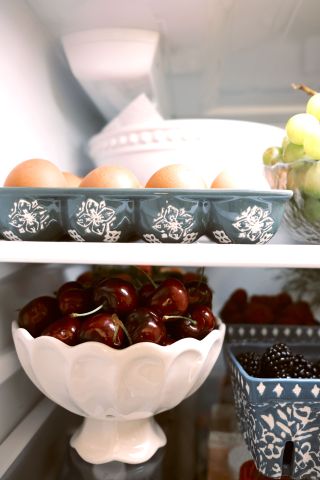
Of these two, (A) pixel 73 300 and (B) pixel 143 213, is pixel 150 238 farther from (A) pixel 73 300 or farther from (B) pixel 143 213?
(A) pixel 73 300

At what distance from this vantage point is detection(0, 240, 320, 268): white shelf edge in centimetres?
51

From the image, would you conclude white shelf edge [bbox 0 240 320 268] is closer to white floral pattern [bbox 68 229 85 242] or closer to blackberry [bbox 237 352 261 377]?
white floral pattern [bbox 68 229 85 242]

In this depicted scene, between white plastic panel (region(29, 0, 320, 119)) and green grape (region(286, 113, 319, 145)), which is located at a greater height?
white plastic panel (region(29, 0, 320, 119))

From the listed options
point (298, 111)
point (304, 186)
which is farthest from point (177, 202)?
point (298, 111)

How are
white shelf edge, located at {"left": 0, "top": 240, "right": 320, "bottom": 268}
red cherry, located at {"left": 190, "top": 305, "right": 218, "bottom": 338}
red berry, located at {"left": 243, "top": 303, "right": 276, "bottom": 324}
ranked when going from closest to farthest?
white shelf edge, located at {"left": 0, "top": 240, "right": 320, "bottom": 268}
red cherry, located at {"left": 190, "top": 305, "right": 218, "bottom": 338}
red berry, located at {"left": 243, "top": 303, "right": 276, "bottom": 324}

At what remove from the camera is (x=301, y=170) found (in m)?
0.62

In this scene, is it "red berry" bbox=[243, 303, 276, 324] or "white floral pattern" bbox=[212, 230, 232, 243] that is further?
"red berry" bbox=[243, 303, 276, 324]

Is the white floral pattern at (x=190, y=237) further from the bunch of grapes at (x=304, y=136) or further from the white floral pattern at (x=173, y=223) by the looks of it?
the bunch of grapes at (x=304, y=136)

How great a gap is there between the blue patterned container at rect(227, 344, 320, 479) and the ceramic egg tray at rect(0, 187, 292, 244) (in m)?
0.18

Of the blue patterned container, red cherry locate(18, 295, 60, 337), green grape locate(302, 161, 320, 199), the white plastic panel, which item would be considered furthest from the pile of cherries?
the white plastic panel

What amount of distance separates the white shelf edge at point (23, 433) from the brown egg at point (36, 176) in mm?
377

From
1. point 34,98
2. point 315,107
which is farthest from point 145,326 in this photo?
point 34,98

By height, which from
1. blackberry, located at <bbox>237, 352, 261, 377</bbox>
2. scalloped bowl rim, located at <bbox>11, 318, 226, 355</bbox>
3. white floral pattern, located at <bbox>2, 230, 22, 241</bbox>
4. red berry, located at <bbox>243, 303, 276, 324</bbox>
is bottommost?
red berry, located at <bbox>243, 303, 276, 324</bbox>

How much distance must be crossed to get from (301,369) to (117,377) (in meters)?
0.24
